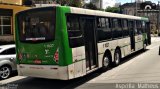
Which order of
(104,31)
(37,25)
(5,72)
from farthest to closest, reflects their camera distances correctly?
1. (104,31)
2. (5,72)
3. (37,25)

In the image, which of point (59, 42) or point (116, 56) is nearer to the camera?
point (59, 42)

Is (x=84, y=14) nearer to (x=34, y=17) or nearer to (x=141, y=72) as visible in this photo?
(x=34, y=17)

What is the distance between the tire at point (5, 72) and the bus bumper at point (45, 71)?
4.89ft

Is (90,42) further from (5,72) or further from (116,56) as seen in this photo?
(5,72)

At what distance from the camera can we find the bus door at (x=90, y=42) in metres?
11.1

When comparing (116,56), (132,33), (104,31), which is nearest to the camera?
(104,31)

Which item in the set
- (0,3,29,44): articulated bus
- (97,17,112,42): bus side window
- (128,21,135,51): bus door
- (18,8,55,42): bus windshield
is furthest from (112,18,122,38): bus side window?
(0,3,29,44): articulated bus

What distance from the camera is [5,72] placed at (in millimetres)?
11945

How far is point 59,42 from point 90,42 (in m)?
2.24

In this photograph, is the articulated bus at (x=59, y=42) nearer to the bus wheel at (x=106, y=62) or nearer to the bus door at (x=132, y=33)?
the bus wheel at (x=106, y=62)

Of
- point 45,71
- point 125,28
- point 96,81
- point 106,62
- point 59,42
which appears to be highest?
point 125,28

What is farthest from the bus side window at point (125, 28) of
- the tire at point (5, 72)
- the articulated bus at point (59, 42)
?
the tire at point (5, 72)

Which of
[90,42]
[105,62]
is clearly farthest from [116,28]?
[90,42]

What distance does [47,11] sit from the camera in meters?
9.91
